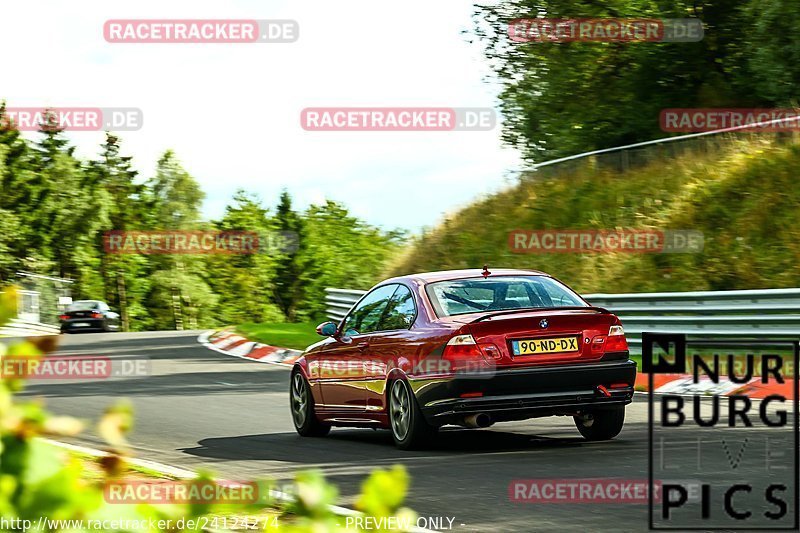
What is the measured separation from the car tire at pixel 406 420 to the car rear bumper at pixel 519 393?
0.42 ft

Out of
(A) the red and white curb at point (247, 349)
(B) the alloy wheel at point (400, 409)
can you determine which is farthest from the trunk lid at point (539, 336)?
(A) the red and white curb at point (247, 349)

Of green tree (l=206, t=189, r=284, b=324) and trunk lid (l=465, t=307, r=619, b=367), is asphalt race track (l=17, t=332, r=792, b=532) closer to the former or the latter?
trunk lid (l=465, t=307, r=619, b=367)

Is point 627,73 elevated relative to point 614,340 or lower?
elevated

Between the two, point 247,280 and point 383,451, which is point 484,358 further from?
point 247,280

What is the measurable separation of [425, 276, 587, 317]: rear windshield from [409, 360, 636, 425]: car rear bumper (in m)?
0.73

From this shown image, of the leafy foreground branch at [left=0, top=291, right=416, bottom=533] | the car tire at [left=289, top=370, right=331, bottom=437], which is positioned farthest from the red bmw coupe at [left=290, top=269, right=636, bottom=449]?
the leafy foreground branch at [left=0, top=291, right=416, bottom=533]

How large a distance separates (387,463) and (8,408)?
798 cm

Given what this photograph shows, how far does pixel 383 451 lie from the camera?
1055 centimetres

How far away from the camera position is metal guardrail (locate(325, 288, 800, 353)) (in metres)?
15.5

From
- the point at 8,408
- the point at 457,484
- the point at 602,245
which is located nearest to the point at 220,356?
the point at 602,245

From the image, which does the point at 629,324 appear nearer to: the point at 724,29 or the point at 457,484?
the point at 457,484

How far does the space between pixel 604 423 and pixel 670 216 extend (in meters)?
14.9

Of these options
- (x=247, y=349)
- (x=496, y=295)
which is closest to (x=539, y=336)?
(x=496, y=295)

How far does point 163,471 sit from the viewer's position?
29.1ft
